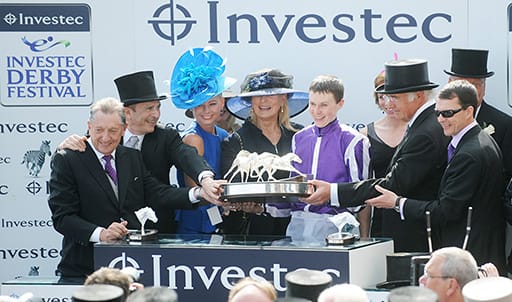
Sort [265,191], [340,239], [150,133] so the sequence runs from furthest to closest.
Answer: [150,133] → [265,191] → [340,239]

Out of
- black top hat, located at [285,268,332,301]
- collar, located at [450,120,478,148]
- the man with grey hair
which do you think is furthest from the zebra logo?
the man with grey hair

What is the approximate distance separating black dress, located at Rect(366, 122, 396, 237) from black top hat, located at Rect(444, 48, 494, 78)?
70cm

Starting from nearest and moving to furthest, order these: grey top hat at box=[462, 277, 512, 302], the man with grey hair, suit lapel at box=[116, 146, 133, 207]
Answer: grey top hat at box=[462, 277, 512, 302] → the man with grey hair → suit lapel at box=[116, 146, 133, 207]

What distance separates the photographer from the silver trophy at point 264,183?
558 cm

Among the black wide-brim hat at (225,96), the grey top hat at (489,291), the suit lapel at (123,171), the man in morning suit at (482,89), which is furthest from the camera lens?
the black wide-brim hat at (225,96)

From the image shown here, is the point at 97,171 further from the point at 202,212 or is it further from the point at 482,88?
the point at 482,88

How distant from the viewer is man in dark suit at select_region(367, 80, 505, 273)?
18.6 ft

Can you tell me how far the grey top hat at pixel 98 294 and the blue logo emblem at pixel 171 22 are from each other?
12.0 feet

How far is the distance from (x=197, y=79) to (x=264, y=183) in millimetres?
1242

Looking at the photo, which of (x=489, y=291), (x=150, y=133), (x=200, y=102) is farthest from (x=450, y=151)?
(x=489, y=291)

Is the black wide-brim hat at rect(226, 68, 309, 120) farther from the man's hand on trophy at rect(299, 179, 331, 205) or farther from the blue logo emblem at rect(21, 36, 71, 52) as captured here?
the blue logo emblem at rect(21, 36, 71, 52)

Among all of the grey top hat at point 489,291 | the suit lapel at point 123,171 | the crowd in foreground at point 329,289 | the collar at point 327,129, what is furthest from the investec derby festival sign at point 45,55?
the grey top hat at point 489,291

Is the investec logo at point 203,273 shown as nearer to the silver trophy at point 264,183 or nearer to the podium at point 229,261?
the podium at point 229,261

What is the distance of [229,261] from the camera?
5.45 m
